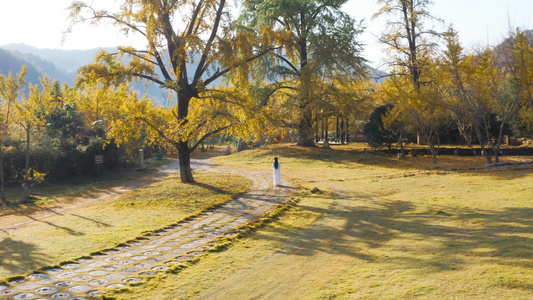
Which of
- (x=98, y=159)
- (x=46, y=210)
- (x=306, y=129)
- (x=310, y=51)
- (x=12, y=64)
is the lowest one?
(x=46, y=210)

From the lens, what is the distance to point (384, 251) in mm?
7430

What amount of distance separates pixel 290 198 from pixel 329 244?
564cm

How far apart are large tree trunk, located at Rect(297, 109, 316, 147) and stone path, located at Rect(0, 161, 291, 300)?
18902mm

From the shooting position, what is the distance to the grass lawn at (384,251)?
5.47 metres

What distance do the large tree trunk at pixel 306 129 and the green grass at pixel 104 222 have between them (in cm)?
1306

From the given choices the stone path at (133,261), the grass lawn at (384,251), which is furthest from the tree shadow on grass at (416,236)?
the stone path at (133,261)

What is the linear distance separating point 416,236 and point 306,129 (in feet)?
75.8

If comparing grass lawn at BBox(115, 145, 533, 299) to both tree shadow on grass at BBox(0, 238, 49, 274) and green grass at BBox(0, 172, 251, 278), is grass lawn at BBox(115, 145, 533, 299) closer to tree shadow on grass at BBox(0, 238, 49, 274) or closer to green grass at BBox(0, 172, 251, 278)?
tree shadow on grass at BBox(0, 238, 49, 274)

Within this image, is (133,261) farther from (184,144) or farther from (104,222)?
(184,144)

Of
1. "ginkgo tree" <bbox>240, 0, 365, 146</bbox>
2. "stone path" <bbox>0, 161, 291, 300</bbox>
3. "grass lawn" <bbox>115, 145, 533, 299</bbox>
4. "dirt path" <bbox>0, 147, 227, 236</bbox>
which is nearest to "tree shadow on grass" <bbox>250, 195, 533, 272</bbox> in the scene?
"grass lawn" <bbox>115, 145, 533, 299</bbox>

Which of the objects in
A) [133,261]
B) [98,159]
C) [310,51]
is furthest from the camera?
[310,51]

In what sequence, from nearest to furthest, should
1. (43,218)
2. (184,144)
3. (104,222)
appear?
1. (104,222)
2. (43,218)
3. (184,144)

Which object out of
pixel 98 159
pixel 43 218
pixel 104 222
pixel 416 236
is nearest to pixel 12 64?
pixel 98 159

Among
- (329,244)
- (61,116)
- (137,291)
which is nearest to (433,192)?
(329,244)
